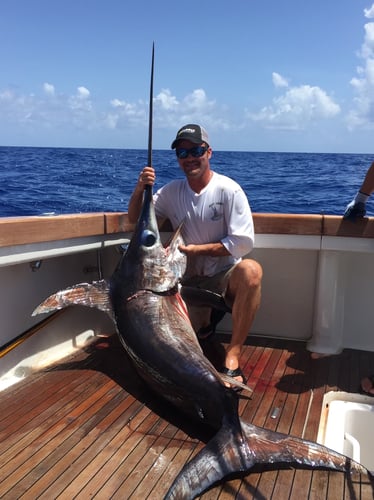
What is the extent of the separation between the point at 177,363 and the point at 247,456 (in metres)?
0.53

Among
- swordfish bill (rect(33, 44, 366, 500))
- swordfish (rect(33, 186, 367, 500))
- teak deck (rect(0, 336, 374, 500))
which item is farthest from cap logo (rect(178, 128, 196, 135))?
teak deck (rect(0, 336, 374, 500))

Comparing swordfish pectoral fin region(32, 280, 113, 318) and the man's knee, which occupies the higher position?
the man's knee

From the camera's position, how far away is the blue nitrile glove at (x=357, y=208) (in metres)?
2.99

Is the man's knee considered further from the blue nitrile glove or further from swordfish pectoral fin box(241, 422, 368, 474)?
swordfish pectoral fin box(241, 422, 368, 474)

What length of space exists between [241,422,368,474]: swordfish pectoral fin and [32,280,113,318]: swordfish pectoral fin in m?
1.08

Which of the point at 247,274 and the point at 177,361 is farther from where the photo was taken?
the point at 247,274

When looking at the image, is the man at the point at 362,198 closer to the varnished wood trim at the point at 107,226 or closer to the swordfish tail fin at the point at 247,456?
the varnished wood trim at the point at 107,226

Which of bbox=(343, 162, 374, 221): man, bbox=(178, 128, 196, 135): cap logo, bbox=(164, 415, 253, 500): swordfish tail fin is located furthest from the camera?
bbox=(178, 128, 196, 135): cap logo

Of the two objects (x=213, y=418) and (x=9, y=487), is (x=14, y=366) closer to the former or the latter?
(x=9, y=487)

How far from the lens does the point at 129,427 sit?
2.38 meters

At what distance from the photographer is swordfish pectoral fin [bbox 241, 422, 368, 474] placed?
204cm

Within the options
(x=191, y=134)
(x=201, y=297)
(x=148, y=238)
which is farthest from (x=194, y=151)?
(x=201, y=297)

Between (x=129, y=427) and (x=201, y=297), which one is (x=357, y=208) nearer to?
(x=201, y=297)

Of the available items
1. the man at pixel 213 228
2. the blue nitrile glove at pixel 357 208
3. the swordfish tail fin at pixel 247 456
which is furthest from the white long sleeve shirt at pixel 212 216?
the swordfish tail fin at pixel 247 456
